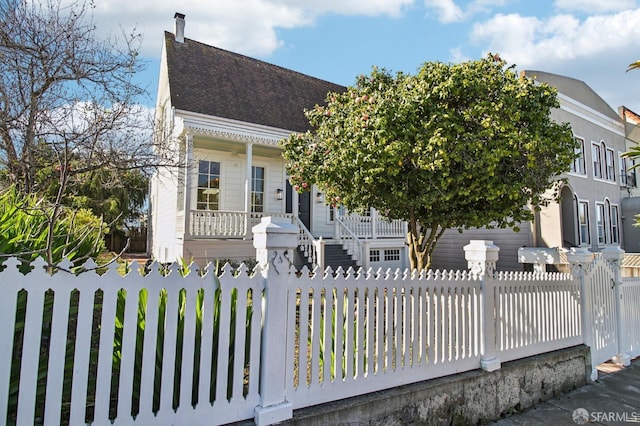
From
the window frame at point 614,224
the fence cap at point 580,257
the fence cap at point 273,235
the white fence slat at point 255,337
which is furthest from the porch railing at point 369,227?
the window frame at point 614,224

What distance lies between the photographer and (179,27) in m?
12.1

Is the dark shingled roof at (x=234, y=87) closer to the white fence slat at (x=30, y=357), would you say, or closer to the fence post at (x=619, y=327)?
the white fence slat at (x=30, y=357)

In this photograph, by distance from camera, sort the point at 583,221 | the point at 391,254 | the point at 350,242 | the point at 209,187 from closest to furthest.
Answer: the point at 209,187 < the point at 350,242 < the point at 391,254 < the point at 583,221

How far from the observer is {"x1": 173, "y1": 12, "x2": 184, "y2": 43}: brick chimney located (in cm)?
1202

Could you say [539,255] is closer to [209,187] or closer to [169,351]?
[209,187]

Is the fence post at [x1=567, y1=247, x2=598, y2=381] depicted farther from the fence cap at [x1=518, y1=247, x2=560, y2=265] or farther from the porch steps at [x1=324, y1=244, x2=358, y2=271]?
the fence cap at [x1=518, y1=247, x2=560, y2=265]

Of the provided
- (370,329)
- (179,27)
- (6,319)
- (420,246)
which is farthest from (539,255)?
(179,27)

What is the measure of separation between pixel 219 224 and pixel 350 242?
14.3 ft

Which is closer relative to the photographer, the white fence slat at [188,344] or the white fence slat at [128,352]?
the white fence slat at [128,352]

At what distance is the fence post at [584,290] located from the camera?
5.11 meters

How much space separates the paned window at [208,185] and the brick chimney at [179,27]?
14.7 ft

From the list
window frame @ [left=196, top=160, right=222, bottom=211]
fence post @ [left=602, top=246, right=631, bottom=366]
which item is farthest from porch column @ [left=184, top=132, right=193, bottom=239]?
fence post @ [left=602, top=246, right=631, bottom=366]

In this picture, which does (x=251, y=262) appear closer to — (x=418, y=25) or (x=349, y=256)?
(x=349, y=256)

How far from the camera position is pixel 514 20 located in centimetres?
835
